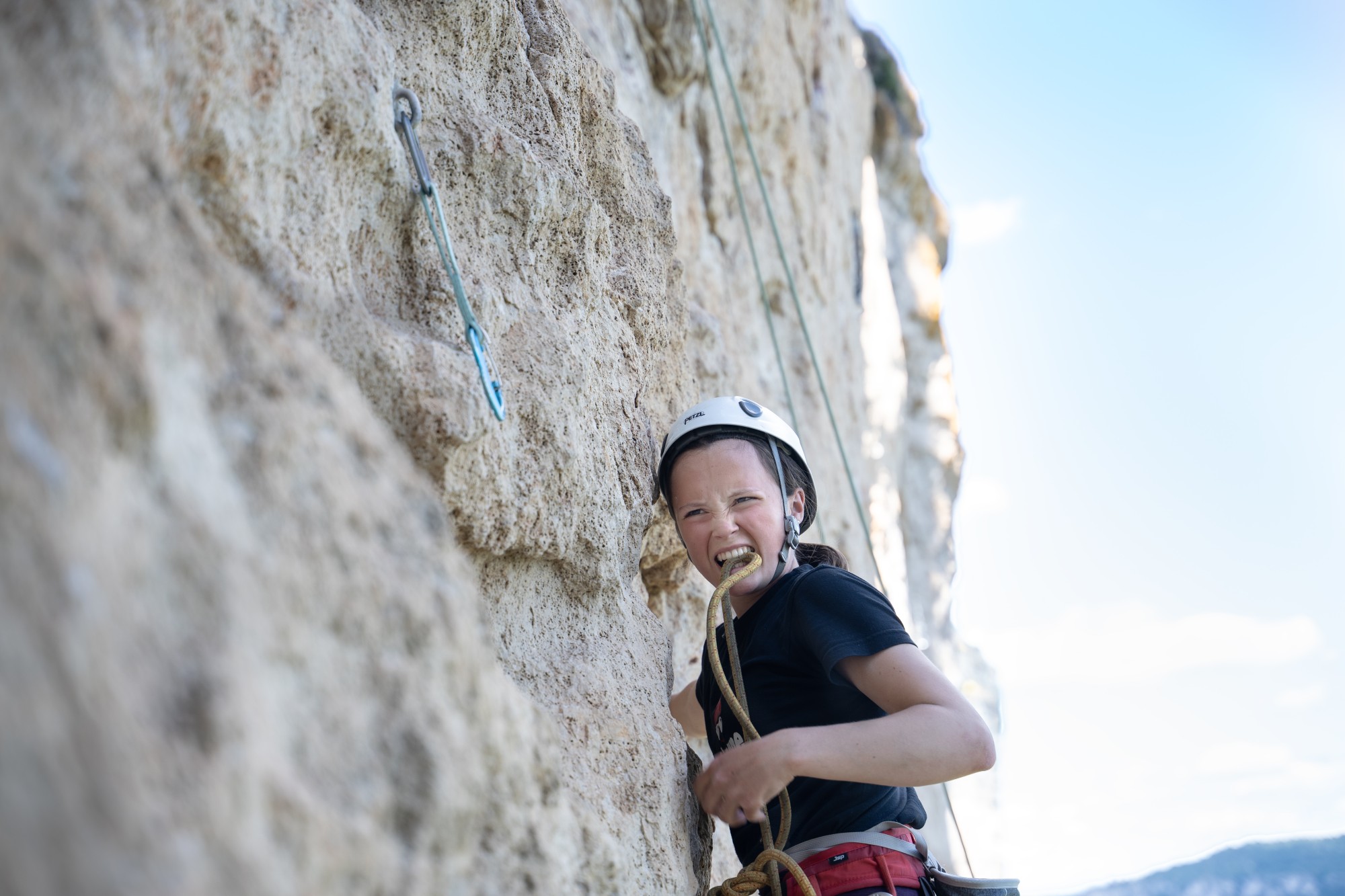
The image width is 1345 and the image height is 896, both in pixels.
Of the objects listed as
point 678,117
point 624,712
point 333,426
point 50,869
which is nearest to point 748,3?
point 678,117

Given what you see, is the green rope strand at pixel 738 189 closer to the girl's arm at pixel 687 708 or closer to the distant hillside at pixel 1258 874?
the girl's arm at pixel 687 708

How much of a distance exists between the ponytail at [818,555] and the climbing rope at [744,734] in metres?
0.34

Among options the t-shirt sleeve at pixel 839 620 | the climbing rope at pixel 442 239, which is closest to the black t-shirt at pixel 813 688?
the t-shirt sleeve at pixel 839 620

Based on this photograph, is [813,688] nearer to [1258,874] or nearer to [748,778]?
[748,778]

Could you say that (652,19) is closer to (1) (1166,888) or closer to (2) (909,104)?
(1) (1166,888)

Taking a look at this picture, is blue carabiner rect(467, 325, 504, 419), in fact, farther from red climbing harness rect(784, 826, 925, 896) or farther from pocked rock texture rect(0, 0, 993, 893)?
red climbing harness rect(784, 826, 925, 896)

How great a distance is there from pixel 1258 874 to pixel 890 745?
5.34 m

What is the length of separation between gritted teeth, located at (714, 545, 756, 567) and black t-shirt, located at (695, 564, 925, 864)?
89mm

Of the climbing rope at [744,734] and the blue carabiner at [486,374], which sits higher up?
the blue carabiner at [486,374]

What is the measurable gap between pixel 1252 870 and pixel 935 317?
17.6 feet

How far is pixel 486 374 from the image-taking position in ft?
4.44

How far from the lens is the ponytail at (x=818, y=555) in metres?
2.17

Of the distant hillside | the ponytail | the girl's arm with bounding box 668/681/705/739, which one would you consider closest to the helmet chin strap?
the ponytail

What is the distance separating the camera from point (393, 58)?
4.91 ft
